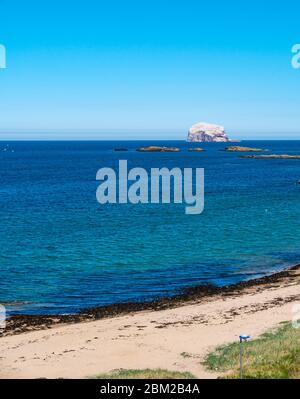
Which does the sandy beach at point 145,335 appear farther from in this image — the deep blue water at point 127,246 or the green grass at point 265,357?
the deep blue water at point 127,246

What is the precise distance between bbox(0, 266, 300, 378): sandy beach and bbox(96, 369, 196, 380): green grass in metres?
0.81

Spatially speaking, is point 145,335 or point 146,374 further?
point 145,335

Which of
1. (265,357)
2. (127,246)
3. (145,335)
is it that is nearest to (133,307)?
(145,335)

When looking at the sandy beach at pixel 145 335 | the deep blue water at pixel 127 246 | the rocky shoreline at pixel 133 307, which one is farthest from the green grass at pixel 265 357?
the deep blue water at pixel 127 246

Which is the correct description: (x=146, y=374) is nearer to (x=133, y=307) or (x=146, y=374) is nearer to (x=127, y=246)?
(x=133, y=307)

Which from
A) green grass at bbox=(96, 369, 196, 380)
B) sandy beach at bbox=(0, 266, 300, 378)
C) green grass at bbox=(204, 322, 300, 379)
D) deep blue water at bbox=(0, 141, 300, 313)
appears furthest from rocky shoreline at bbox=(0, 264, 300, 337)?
green grass at bbox=(96, 369, 196, 380)

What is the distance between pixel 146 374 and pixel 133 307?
42.3 feet

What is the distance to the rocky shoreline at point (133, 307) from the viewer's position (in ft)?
95.5

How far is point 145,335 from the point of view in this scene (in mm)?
26422

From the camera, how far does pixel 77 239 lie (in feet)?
166

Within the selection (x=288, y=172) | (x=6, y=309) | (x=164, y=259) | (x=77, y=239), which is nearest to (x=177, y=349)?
(x=6, y=309)

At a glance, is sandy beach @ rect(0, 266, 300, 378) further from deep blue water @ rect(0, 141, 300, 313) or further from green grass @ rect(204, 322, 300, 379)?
deep blue water @ rect(0, 141, 300, 313)

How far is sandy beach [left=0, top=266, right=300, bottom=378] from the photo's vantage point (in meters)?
22.0
